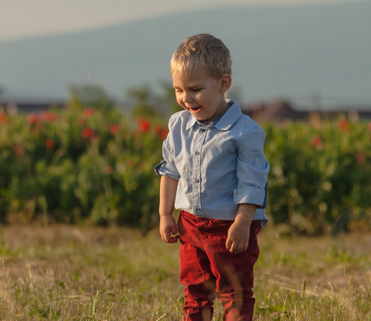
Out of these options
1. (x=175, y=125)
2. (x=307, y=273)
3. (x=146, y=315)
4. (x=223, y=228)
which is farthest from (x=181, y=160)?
(x=307, y=273)

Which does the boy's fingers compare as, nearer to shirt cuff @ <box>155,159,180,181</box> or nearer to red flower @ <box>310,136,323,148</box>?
shirt cuff @ <box>155,159,180,181</box>

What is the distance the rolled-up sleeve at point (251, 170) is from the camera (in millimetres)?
2615

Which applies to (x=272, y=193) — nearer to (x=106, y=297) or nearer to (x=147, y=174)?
(x=147, y=174)

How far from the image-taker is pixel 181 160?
9.21 ft

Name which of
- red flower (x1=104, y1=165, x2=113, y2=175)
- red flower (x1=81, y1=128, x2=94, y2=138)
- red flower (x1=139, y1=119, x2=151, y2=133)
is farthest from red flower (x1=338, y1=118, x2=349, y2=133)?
red flower (x1=81, y1=128, x2=94, y2=138)

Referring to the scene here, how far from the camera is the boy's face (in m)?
2.60

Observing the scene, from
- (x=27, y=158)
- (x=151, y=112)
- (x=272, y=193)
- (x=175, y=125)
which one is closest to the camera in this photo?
(x=175, y=125)

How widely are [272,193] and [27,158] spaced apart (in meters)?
3.13

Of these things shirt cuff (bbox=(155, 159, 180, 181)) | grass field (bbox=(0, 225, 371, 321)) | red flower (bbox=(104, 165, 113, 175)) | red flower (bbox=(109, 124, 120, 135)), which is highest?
shirt cuff (bbox=(155, 159, 180, 181))

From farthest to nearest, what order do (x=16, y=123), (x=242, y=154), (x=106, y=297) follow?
1. (x=16, y=123)
2. (x=106, y=297)
3. (x=242, y=154)

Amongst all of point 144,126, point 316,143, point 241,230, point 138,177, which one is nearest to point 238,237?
point 241,230

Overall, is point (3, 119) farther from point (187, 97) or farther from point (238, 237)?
point (238, 237)

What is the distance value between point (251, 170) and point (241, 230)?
0.89ft

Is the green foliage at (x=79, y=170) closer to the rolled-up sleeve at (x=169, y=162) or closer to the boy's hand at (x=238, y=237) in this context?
the rolled-up sleeve at (x=169, y=162)
